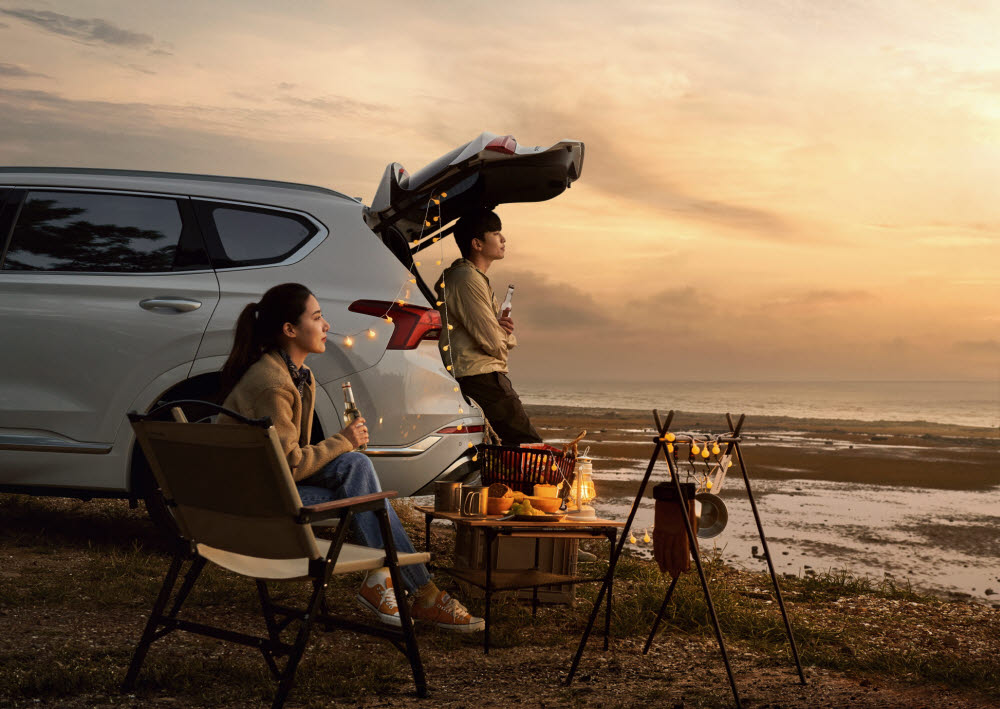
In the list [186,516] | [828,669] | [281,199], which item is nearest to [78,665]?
[186,516]

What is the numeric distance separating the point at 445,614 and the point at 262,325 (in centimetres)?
154

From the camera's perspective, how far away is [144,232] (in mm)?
5504

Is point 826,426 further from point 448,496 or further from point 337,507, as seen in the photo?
point 337,507

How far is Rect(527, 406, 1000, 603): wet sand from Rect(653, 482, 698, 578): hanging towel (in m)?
0.24

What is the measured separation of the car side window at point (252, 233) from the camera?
5.42m

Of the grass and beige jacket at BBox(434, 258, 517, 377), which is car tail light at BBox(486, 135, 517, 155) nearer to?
beige jacket at BBox(434, 258, 517, 377)

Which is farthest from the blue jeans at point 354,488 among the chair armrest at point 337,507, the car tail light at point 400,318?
the car tail light at point 400,318

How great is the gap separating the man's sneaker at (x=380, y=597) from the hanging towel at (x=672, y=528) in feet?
3.91

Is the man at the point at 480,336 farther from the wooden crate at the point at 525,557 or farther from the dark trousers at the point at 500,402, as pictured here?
the wooden crate at the point at 525,557

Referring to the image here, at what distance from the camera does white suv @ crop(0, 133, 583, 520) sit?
17.3 ft

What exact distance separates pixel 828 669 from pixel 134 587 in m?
3.44

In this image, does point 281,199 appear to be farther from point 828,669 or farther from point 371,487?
point 828,669

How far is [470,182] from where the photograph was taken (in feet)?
17.8

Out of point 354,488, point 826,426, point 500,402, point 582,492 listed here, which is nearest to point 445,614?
point 354,488
